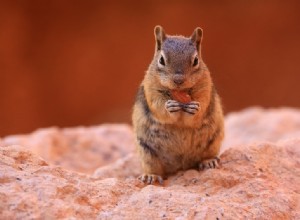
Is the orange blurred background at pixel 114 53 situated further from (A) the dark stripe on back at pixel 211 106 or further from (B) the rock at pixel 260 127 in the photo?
(A) the dark stripe on back at pixel 211 106

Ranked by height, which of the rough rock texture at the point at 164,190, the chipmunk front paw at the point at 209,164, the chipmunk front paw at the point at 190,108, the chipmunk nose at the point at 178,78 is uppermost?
the chipmunk nose at the point at 178,78

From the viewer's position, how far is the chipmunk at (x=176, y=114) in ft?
12.3

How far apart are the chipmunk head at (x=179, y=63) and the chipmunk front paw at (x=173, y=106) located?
100mm

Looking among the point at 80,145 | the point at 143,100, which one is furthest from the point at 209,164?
the point at 80,145

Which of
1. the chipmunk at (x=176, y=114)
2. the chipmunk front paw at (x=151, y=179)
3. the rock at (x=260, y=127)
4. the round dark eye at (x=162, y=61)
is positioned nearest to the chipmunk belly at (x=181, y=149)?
the chipmunk at (x=176, y=114)

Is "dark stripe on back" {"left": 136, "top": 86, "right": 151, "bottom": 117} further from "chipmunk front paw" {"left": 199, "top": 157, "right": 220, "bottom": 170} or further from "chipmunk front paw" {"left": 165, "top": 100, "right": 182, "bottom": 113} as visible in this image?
"chipmunk front paw" {"left": 199, "top": 157, "right": 220, "bottom": 170}

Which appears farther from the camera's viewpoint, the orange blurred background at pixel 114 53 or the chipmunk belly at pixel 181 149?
the orange blurred background at pixel 114 53

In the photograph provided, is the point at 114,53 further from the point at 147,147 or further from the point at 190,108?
the point at 190,108

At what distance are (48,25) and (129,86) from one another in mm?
1857

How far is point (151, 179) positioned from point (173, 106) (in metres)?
0.57

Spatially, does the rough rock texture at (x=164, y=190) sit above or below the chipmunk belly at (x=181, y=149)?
below

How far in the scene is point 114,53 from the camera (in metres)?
10.2

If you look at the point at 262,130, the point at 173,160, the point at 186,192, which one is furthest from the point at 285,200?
the point at 262,130

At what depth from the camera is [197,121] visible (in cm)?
387
